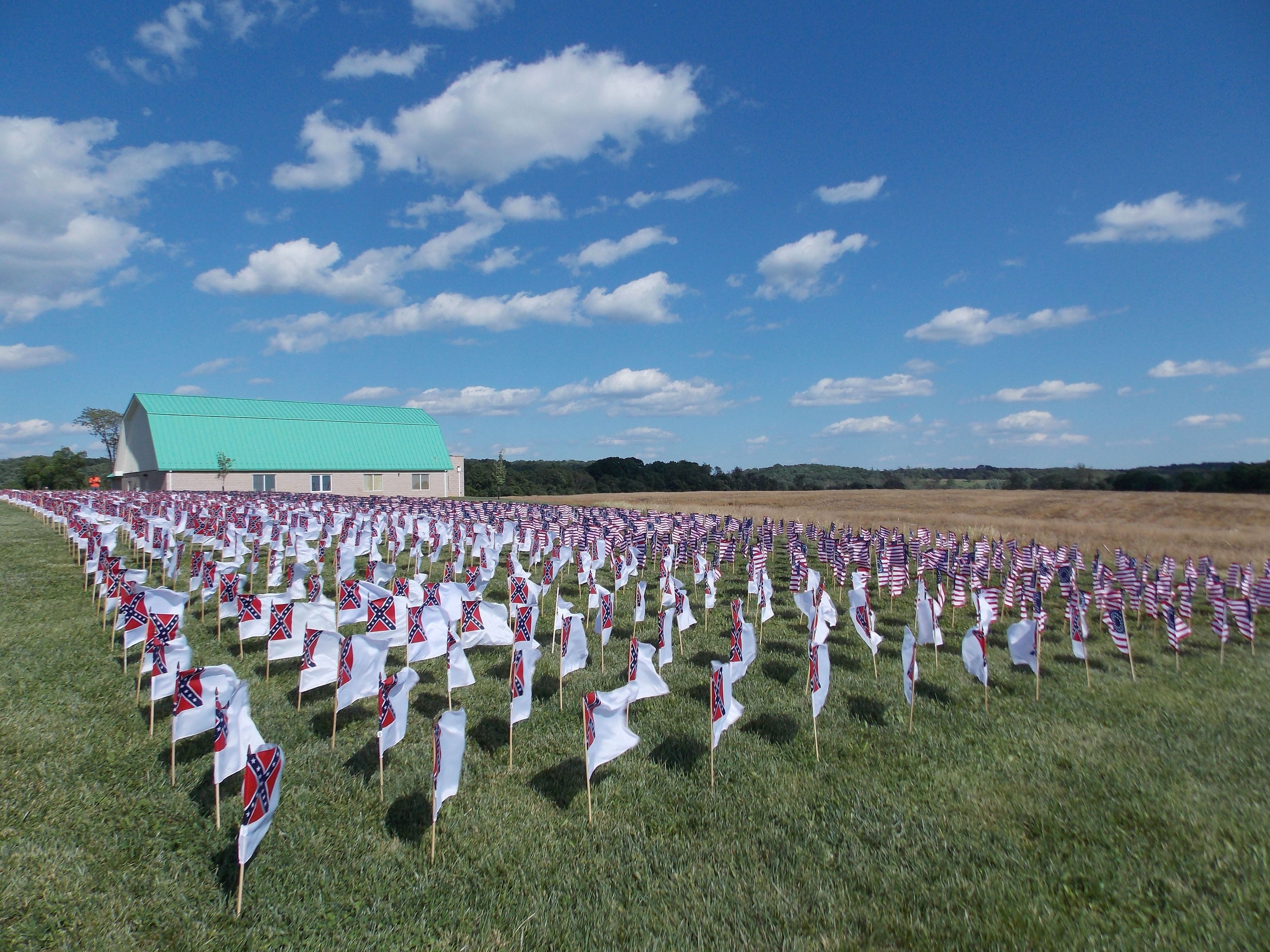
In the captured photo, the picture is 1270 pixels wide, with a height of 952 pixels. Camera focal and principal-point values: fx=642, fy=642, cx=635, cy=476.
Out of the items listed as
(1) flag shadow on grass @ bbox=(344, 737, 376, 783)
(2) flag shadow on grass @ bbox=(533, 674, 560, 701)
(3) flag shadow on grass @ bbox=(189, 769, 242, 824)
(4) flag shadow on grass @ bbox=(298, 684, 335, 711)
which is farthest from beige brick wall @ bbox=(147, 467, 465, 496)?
(3) flag shadow on grass @ bbox=(189, 769, 242, 824)

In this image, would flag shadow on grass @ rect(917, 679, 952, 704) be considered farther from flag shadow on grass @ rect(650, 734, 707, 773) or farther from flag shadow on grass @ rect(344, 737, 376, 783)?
flag shadow on grass @ rect(344, 737, 376, 783)

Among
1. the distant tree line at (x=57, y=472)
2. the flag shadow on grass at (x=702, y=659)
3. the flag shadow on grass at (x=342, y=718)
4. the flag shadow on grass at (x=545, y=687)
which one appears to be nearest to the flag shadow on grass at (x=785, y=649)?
the flag shadow on grass at (x=702, y=659)

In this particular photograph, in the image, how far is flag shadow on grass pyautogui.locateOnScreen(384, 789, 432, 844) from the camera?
19.1 feet

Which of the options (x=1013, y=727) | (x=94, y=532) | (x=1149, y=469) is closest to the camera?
(x=1013, y=727)

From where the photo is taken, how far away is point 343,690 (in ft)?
24.4

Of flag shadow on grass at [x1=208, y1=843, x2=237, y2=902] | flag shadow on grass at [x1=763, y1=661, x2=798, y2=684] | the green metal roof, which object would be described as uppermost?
the green metal roof

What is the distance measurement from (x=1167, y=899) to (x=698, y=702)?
516cm

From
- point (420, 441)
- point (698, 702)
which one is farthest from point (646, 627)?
point (420, 441)

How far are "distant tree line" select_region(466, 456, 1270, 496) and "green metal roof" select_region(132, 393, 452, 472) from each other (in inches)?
702

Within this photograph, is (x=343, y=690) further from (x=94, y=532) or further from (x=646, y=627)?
(x=94, y=532)

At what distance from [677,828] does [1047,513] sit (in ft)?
147

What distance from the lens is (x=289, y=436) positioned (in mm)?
55906

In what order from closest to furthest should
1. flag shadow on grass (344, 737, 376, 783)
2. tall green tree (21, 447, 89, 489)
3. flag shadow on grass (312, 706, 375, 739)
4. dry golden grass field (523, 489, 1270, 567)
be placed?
flag shadow on grass (344, 737, 376, 783) → flag shadow on grass (312, 706, 375, 739) → dry golden grass field (523, 489, 1270, 567) → tall green tree (21, 447, 89, 489)

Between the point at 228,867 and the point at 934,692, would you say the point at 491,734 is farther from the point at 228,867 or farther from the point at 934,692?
the point at 934,692
